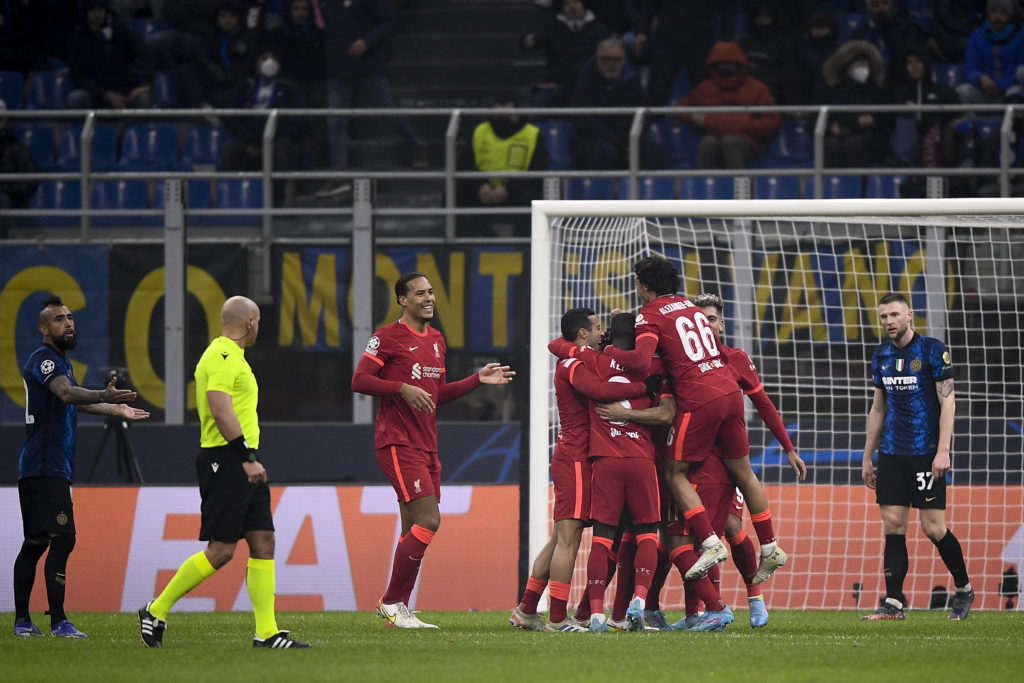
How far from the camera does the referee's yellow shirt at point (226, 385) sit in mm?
6434

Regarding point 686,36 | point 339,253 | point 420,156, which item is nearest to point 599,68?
point 686,36

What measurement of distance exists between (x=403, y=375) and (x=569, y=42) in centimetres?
817

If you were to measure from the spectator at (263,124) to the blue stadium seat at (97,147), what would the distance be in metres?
1.21

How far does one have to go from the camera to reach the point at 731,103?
14039mm

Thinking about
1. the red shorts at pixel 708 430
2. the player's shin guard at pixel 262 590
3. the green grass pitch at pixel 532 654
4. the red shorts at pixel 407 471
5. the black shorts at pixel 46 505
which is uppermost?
the red shorts at pixel 708 430

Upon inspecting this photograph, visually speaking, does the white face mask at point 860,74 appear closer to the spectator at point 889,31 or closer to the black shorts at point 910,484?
the spectator at point 889,31

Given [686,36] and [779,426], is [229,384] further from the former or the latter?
[686,36]

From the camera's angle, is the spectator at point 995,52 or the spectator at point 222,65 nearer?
the spectator at point 995,52

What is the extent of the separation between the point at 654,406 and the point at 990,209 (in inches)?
101

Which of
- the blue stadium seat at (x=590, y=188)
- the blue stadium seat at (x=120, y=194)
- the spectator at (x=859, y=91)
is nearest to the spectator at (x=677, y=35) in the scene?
the spectator at (x=859, y=91)

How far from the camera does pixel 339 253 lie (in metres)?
11.0

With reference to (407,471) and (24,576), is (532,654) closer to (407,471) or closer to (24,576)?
(407,471)

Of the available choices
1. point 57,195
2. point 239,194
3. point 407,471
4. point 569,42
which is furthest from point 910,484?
point 57,195

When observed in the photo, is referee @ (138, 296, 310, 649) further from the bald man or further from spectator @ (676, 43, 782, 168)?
spectator @ (676, 43, 782, 168)
